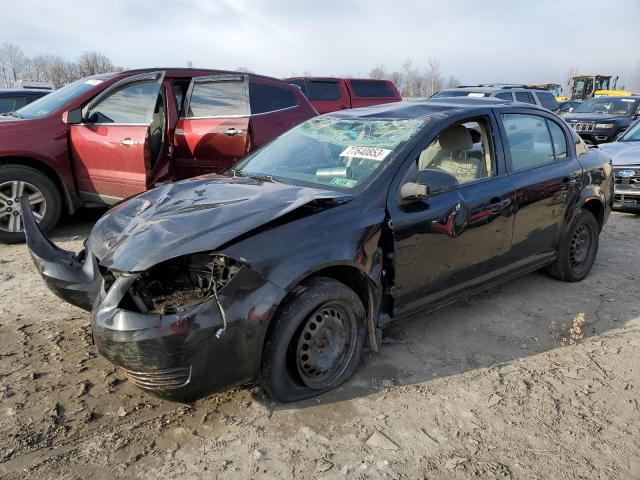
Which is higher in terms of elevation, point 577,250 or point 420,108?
point 420,108

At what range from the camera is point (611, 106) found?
14.7 m

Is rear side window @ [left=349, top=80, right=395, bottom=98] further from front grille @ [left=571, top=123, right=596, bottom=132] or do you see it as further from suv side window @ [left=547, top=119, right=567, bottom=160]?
suv side window @ [left=547, top=119, right=567, bottom=160]

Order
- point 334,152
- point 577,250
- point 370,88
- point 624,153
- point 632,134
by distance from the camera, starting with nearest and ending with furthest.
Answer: point 334,152, point 577,250, point 624,153, point 632,134, point 370,88

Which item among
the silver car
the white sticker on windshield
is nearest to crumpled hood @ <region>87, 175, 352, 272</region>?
the white sticker on windshield

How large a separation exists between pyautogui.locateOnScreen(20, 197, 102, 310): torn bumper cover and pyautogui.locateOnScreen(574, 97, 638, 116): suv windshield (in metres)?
14.8

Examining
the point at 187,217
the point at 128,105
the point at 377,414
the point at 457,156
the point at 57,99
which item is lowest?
the point at 377,414

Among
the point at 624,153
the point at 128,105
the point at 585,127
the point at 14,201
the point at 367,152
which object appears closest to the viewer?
the point at 367,152

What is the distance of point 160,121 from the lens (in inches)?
233

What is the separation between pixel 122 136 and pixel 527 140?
4.07 meters

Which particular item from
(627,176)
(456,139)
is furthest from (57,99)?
(627,176)

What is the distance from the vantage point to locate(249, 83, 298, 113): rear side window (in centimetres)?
615

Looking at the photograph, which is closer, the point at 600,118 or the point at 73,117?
the point at 73,117

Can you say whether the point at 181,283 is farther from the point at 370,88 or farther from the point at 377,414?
the point at 370,88

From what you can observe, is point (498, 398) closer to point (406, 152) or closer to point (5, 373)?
point (406, 152)
